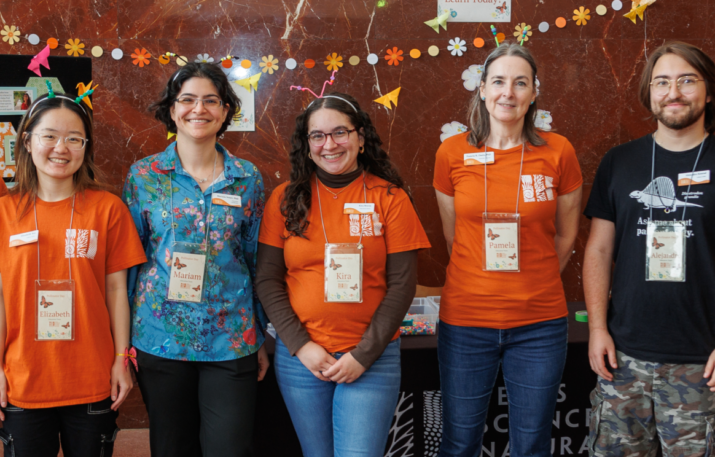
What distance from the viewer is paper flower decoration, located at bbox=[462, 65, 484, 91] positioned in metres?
3.00

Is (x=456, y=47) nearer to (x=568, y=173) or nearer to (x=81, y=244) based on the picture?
(x=568, y=173)

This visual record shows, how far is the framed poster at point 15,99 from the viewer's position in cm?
286

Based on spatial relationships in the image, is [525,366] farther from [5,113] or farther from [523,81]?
[5,113]

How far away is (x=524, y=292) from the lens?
1.71 m

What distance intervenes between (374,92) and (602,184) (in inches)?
61.3

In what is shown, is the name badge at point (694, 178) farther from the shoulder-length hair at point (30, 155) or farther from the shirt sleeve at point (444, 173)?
the shoulder-length hair at point (30, 155)

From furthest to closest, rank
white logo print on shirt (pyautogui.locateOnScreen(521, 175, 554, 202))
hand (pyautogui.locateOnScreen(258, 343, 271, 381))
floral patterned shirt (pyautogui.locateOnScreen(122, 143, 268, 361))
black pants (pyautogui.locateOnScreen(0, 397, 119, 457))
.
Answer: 1. hand (pyautogui.locateOnScreen(258, 343, 271, 381))
2. white logo print on shirt (pyautogui.locateOnScreen(521, 175, 554, 202))
3. floral patterned shirt (pyautogui.locateOnScreen(122, 143, 268, 361))
4. black pants (pyautogui.locateOnScreen(0, 397, 119, 457))

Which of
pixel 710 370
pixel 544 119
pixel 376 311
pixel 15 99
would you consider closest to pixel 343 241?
pixel 376 311

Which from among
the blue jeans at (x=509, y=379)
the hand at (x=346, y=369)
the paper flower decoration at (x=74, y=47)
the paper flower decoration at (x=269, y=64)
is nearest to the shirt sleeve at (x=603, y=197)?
the blue jeans at (x=509, y=379)

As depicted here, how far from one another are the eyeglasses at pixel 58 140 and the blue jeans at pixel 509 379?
1331 millimetres

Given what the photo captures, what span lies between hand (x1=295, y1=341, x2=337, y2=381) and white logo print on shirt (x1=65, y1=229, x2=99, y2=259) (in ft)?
2.33

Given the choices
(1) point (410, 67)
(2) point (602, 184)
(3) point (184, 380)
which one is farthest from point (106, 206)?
(1) point (410, 67)

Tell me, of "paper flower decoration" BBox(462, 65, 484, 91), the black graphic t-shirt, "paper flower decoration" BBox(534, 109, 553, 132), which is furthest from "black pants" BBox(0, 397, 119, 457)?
"paper flower decoration" BBox(534, 109, 553, 132)

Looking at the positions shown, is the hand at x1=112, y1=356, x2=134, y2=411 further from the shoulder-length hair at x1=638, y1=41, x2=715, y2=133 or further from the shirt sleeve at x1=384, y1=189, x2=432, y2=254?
the shoulder-length hair at x1=638, y1=41, x2=715, y2=133
